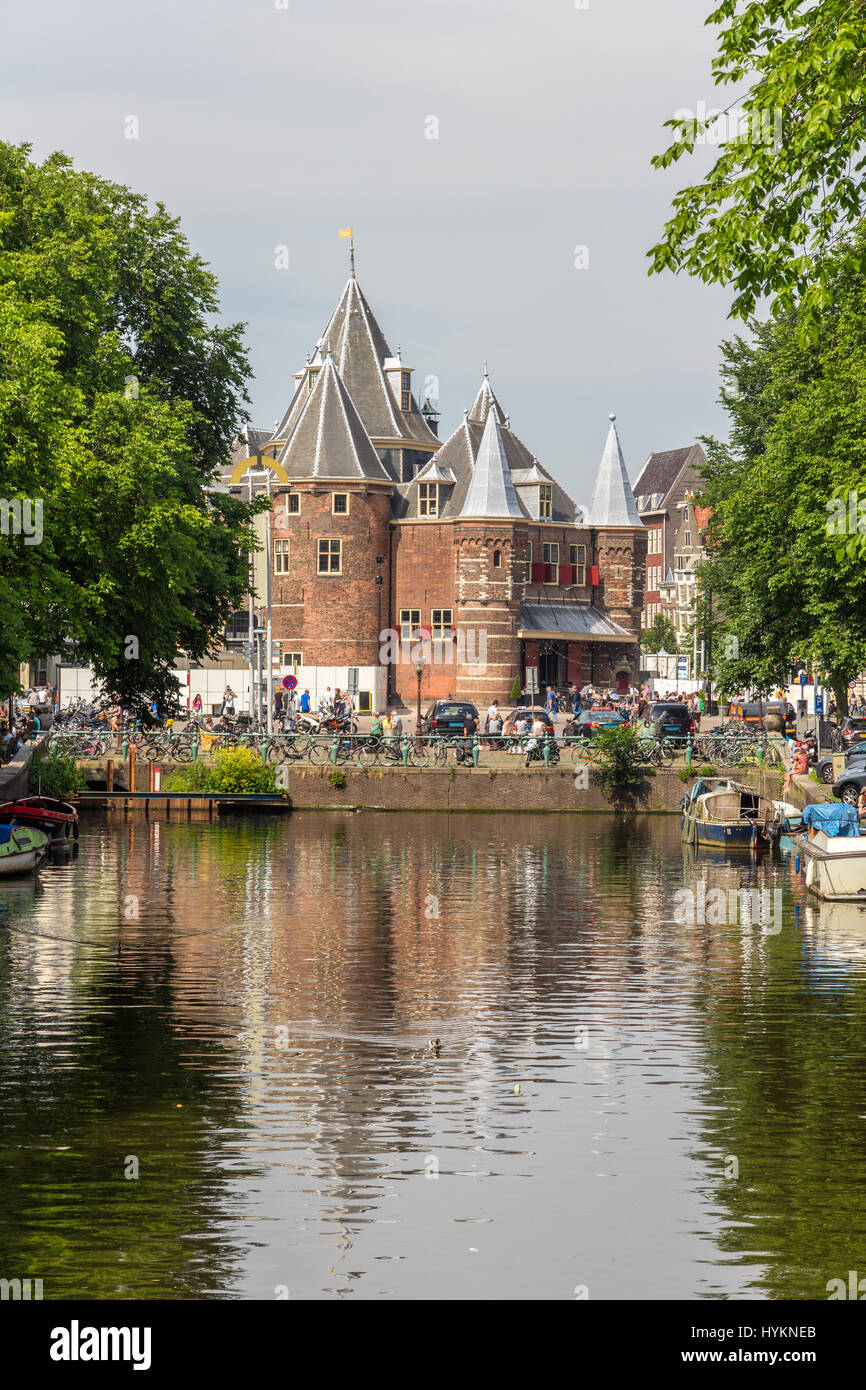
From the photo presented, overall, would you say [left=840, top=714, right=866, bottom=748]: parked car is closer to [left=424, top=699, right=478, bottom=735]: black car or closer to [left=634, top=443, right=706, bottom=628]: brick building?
[left=424, top=699, right=478, bottom=735]: black car

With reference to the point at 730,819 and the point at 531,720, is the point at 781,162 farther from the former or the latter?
the point at 531,720

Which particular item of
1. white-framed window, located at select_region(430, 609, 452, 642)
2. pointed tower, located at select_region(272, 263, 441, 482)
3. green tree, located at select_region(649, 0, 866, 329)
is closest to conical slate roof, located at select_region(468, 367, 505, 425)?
pointed tower, located at select_region(272, 263, 441, 482)

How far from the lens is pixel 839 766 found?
152 ft

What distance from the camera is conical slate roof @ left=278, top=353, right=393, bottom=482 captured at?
278 feet

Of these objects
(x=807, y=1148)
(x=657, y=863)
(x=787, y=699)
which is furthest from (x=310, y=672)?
(x=807, y=1148)

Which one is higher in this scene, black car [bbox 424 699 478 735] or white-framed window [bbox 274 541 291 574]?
white-framed window [bbox 274 541 291 574]

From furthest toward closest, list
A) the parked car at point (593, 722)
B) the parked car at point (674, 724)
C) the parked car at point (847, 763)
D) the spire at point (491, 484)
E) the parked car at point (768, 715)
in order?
the spire at point (491, 484), the parked car at point (593, 722), the parked car at point (768, 715), the parked car at point (674, 724), the parked car at point (847, 763)

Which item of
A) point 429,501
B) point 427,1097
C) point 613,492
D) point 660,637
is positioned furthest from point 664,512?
point 427,1097

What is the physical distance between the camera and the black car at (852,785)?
39875 mm

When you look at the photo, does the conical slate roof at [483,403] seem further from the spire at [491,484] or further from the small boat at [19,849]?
the small boat at [19,849]

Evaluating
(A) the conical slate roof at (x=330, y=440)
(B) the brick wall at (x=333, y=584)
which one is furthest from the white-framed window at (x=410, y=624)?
(A) the conical slate roof at (x=330, y=440)

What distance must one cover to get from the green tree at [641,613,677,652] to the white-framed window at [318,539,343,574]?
6330cm

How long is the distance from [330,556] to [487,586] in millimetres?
7953

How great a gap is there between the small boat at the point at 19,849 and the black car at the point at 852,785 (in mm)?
18427
